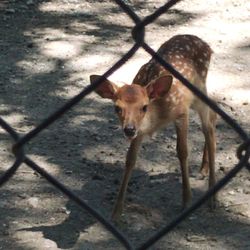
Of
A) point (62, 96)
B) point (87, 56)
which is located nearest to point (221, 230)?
point (62, 96)

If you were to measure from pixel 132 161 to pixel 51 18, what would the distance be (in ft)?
9.00

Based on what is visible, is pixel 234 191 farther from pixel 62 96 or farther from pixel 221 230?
pixel 62 96

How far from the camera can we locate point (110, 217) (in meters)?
3.75

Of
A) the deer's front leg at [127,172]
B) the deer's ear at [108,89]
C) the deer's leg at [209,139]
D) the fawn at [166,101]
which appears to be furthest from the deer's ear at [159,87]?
the deer's leg at [209,139]

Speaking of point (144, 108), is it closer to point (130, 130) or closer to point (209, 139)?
point (130, 130)

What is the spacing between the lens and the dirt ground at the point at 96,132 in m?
3.64

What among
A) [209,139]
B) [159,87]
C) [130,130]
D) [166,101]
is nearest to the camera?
[130,130]

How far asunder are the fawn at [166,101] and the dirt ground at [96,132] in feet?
0.55

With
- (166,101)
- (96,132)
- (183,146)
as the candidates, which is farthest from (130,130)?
(96,132)

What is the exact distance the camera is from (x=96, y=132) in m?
4.51

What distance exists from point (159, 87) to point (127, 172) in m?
0.50

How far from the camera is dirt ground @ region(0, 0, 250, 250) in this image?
143 inches

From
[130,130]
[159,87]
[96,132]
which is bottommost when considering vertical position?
[96,132]

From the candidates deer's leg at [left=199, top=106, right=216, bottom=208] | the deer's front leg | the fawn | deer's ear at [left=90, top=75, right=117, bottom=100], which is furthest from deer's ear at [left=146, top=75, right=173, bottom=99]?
Answer: deer's leg at [left=199, top=106, right=216, bottom=208]
